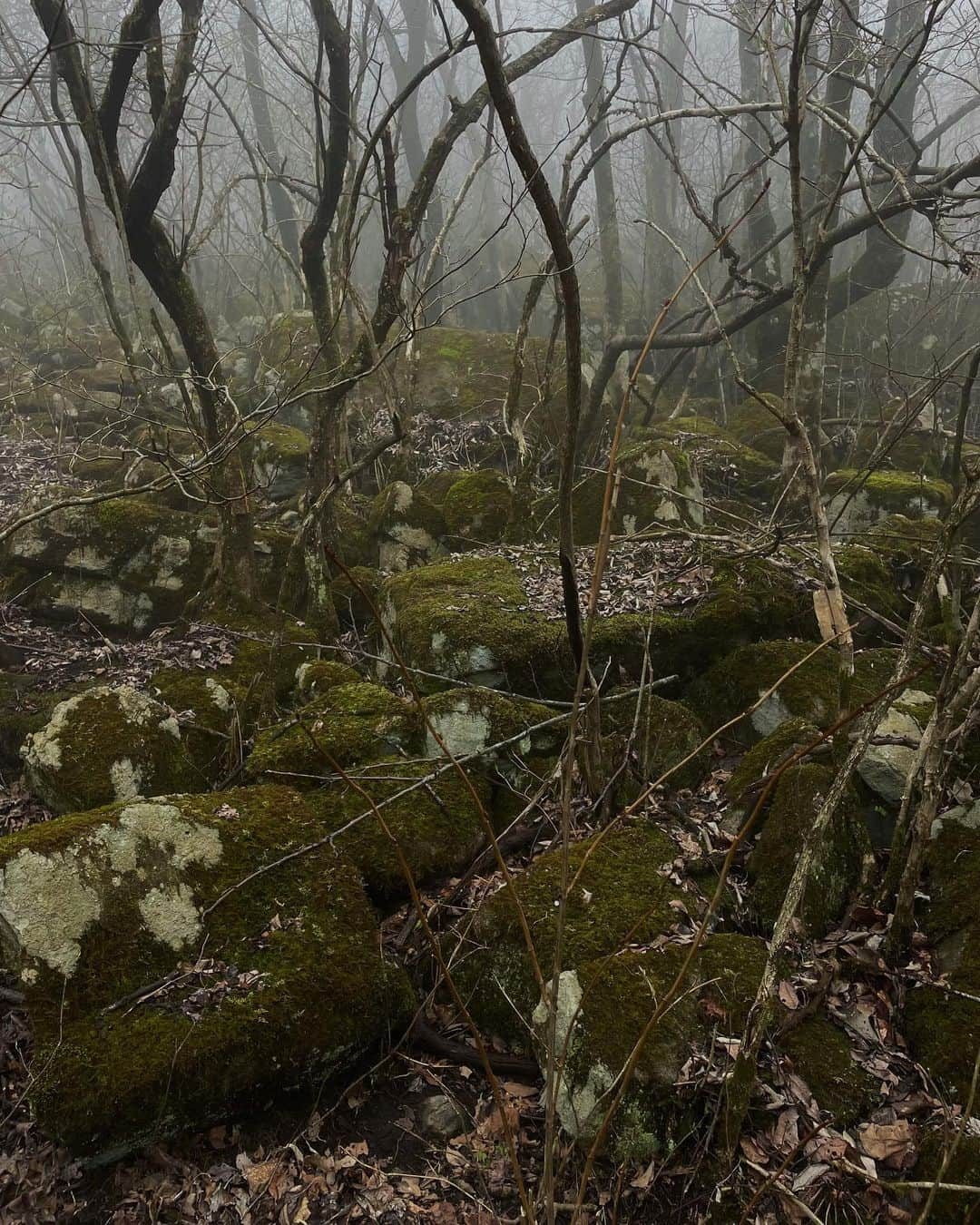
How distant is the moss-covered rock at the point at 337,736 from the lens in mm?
4406

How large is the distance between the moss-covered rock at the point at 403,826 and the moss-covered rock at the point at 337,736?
0.20 meters

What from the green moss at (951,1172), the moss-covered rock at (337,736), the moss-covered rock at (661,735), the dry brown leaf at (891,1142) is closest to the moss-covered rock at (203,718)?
the moss-covered rock at (337,736)

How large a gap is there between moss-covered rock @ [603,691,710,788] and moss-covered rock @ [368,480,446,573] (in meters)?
3.67

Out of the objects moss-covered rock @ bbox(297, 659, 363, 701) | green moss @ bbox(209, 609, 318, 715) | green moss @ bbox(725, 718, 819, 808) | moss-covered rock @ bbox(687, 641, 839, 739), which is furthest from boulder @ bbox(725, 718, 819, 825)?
green moss @ bbox(209, 609, 318, 715)

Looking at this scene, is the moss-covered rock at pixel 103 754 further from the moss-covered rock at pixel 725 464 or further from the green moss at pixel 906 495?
the green moss at pixel 906 495

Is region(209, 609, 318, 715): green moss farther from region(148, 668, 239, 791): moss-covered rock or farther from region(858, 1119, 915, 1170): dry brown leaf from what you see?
region(858, 1119, 915, 1170): dry brown leaf

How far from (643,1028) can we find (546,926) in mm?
791

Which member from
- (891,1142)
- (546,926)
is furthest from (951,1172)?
(546,926)

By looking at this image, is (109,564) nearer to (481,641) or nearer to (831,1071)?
(481,641)

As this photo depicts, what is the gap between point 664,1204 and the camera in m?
2.53

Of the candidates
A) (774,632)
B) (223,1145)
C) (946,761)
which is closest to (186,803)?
(223,1145)

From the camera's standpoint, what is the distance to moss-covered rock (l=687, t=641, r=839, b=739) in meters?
4.66

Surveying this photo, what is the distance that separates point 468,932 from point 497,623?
236 cm

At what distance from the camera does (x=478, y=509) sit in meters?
7.92
